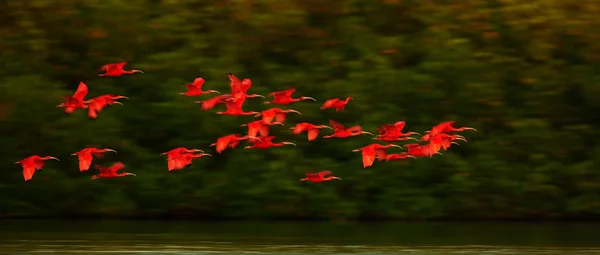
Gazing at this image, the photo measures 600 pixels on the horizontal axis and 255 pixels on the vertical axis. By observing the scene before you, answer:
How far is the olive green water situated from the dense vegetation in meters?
0.28

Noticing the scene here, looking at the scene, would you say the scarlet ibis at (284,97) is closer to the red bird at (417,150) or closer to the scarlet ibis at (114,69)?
the red bird at (417,150)

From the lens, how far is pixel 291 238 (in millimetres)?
13375

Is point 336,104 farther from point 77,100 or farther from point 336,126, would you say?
point 77,100

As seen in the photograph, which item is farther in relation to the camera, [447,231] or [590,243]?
[447,231]

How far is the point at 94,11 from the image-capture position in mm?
14992

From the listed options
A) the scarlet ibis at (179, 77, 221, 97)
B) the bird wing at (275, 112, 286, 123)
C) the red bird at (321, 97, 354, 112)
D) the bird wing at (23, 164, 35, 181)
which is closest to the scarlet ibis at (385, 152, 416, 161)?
the red bird at (321, 97, 354, 112)

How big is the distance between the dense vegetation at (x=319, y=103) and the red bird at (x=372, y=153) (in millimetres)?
353

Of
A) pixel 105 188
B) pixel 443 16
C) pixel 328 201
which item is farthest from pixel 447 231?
pixel 105 188

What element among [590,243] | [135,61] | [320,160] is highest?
[135,61]

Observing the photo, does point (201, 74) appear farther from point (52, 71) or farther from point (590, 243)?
point (590, 243)

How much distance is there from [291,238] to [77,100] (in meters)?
2.76

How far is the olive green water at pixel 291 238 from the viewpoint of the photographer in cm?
1241

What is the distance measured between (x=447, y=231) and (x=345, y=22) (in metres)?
2.55

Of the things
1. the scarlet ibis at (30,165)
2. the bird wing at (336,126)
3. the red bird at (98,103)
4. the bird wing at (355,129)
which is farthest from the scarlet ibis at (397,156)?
the scarlet ibis at (30,165)
